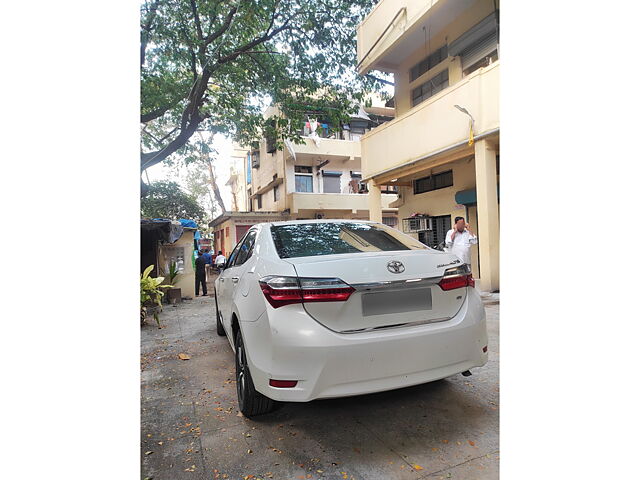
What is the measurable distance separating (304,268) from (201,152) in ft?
34.6

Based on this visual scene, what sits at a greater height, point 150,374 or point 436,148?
point 436,148

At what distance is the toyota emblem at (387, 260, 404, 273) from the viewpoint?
2.07 metres

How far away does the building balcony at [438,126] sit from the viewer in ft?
22.4

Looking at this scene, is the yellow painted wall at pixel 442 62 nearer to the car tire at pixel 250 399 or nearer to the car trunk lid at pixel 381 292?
the car trunk lid at pixel 381 292

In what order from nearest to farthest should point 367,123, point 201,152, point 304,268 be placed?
point 304,268 < point 201,152 < point 367,123

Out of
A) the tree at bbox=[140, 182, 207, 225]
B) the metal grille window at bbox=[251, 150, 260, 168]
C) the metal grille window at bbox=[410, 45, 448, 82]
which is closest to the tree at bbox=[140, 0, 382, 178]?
the metal grille window at bbox=[410, 45, 448, 82]

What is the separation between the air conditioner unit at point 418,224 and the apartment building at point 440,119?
3 cm

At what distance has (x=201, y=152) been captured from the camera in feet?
37.4

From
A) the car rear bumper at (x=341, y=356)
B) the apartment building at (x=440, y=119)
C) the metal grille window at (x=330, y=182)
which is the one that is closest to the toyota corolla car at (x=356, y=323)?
the car rear bumper at (x=341, y=356)

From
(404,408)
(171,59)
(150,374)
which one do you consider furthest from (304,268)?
(171,59)

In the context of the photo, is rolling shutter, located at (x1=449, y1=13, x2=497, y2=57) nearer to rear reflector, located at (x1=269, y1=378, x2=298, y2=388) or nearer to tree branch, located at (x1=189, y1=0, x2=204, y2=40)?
tree branch, located at (x1=189, y1=0, x2=204, y2=40)

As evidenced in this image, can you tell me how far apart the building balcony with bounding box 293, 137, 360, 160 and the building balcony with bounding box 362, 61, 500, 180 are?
6552 millimetres

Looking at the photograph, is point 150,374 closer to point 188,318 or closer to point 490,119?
point 188,318

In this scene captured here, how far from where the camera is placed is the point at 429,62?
32.5 feet
